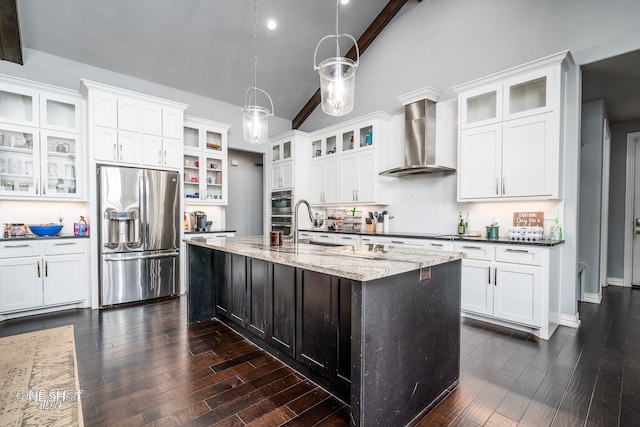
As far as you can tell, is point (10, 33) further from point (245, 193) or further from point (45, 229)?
point (245, 193)

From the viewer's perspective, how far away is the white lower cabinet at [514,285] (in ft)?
9.62

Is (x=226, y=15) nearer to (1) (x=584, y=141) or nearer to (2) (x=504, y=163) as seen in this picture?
Answer: (2) (x=504, y=163)

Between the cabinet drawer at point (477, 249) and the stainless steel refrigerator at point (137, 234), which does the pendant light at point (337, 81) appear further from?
the stainless steel refrigerator at point (137, 234)

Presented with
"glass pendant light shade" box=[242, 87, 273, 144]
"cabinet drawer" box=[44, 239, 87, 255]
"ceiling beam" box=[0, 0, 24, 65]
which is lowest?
"cabinet drawer" box=[44, 239, 87, 255]

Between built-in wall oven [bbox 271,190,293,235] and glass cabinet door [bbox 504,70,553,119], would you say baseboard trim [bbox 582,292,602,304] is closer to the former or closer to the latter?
glass cabinet door [bbox 504,70,553,119]

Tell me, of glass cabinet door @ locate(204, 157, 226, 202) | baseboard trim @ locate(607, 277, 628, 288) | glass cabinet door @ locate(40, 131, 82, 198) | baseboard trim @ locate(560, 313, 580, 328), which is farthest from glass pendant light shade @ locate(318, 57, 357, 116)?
baseboard trim @ locate(607, 277, 628, 288)

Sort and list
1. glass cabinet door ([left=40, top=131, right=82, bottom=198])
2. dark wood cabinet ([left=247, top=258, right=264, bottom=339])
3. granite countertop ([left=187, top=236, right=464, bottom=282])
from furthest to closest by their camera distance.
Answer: glass cabinet door ([left=40, top=131, right=82, bottom=198]) → dark wood cabinet ([left=247, top=258, right=264, bottom=339]) → granite countertop ([left=187, top=236, right=464, bottom=282])

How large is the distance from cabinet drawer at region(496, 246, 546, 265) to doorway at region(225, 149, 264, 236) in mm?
5396

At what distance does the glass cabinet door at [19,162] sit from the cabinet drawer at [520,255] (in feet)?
17.9

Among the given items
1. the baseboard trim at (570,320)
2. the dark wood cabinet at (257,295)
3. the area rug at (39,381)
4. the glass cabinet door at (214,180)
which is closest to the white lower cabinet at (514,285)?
the baseboard trim at (570,320)

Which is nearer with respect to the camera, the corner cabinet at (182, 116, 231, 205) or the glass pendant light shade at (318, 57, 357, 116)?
the glass pendant light shade at (318, 57, 357, 116)

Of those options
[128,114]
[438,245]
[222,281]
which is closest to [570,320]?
[438,245]

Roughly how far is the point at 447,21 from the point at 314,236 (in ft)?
13.0

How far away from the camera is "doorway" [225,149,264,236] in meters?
7.00
